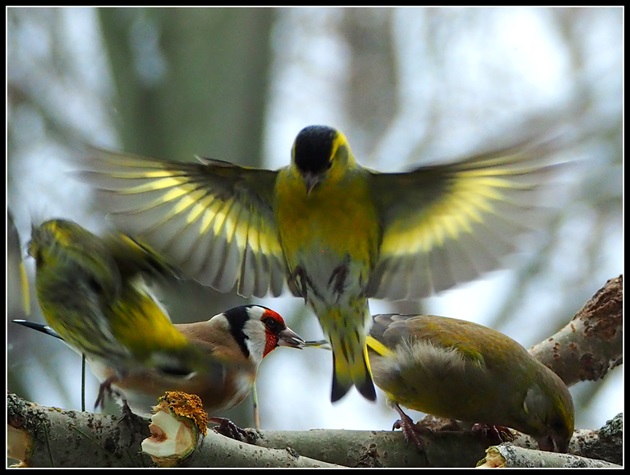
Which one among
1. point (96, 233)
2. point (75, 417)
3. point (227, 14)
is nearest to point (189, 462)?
point (75, 417)

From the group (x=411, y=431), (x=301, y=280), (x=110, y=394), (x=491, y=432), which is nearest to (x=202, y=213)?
(x=301, y=280)

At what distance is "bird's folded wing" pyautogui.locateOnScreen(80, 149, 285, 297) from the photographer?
1147 millimetres

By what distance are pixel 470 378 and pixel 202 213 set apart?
52 centimetres

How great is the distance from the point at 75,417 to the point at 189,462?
0.17 metres

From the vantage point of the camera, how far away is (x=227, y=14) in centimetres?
296

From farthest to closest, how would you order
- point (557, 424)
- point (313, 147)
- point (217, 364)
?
point (557, 424), point (217, 364), point (313, 147)

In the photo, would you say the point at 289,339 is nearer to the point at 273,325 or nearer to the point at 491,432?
the point at 273,325

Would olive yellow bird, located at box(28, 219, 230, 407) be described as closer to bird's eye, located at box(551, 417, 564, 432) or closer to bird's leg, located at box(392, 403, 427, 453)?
bird's leg, located at box(392, 403, 427, 453)

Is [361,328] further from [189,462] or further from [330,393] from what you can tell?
[189,462]

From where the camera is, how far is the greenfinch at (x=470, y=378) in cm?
130

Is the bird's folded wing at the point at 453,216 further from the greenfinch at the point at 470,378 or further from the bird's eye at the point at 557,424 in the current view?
the bird's eye at the point at 557,424

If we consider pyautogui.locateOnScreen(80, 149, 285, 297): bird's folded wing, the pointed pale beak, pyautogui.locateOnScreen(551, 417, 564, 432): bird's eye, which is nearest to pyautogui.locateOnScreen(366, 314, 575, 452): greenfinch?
pyautogui.locateOnScreen(551, 417, 564, 432): bird's eye

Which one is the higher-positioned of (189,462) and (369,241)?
(369,241)

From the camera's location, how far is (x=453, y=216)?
4.07 ft
